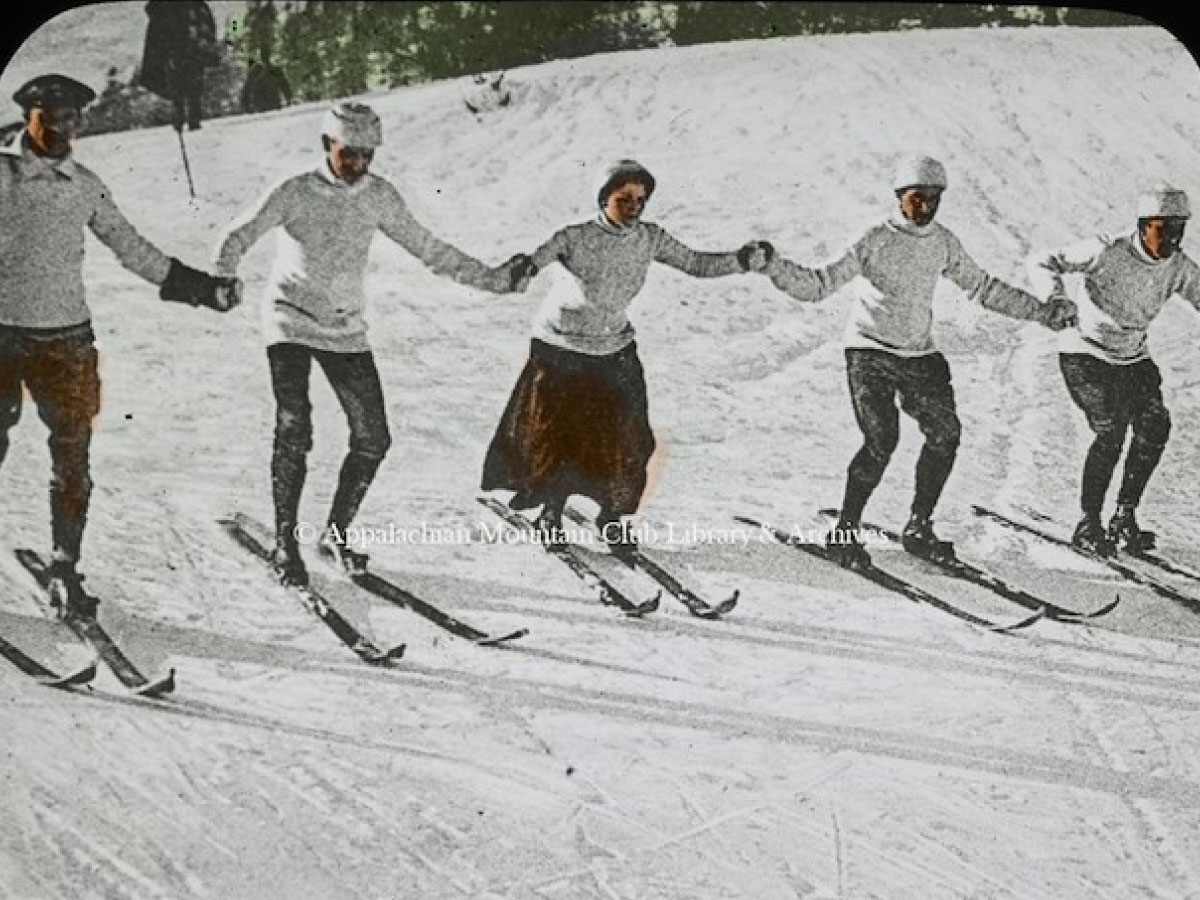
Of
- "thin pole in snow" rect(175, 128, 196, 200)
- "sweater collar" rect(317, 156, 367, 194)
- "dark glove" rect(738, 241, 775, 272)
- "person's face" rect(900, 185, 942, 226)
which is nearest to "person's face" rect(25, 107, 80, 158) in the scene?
"thin pole in snow" rect(175, 128, 196, 200)

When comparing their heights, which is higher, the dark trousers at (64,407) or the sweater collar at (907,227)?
the sweater collar at (907,227)

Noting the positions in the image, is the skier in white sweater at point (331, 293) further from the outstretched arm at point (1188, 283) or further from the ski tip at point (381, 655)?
the outstretched arm at point (1188, 283)

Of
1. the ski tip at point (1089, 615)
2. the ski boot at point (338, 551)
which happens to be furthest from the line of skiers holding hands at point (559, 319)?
the ski tip at point (1089, 615)

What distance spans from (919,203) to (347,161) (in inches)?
38.9

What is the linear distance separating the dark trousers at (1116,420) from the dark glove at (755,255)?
567 mm

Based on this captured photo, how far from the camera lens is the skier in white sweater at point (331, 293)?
86.8 inches

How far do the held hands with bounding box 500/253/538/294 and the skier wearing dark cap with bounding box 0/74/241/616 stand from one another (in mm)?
446

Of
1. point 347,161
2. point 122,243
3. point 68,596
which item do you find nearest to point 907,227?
point 347,161

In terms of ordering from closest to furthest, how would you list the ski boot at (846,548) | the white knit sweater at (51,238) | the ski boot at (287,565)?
the white knit sweater at (51,238)
the ski boot at (287,565)
the ski boot at (846,548)

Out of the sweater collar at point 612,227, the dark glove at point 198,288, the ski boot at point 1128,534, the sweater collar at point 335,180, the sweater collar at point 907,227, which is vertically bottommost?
the ski boot at point 1128,534

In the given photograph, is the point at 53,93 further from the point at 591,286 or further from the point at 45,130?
the point at 591,286

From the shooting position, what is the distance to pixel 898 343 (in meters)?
2.37

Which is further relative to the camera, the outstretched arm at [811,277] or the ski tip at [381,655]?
the outstretched arm at [811,277]

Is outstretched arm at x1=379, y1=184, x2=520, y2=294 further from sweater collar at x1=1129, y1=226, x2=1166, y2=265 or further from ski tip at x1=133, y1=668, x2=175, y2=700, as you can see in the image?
sweater collar at x1=1129, y1=226, x2=1166, y2=265
